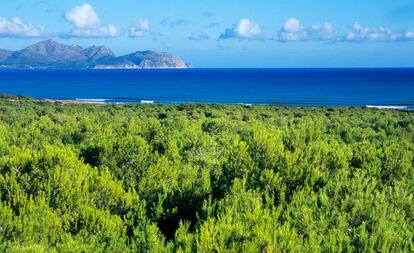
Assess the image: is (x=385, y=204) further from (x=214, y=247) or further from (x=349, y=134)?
(x=349, y=134)

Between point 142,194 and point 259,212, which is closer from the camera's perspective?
point 259,212

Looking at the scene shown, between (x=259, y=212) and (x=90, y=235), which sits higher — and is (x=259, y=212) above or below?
above

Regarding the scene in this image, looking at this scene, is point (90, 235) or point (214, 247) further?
point (90, 235)

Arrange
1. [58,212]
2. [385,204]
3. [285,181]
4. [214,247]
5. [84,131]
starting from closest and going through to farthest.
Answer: [214,247] < [385,204] < [58,212] < [285,181] < [84,131]

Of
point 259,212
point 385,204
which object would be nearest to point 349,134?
point 385,204

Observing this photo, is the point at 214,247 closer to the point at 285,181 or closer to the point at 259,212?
the point at 259,212

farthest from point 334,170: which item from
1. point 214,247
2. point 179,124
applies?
point 179,124

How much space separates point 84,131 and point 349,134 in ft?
36.8

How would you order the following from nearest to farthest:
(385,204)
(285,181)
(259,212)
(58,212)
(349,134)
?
(259,212) < (385,204) < (58,212) < (285,181) < (349,134)

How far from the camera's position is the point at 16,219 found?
756cm

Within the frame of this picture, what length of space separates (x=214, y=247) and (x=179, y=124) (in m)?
16.0

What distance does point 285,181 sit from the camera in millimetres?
9852

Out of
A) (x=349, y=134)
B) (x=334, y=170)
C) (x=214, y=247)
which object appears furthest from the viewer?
(x=349, y=134)

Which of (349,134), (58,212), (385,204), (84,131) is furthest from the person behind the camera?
(349,134)
